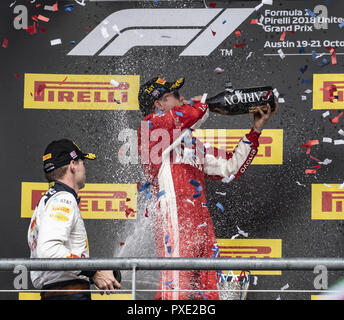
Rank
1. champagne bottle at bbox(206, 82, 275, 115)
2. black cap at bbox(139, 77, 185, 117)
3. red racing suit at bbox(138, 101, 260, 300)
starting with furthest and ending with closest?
black cap at bbox(139, 77, 185, 117)
champagne bottle at bbox(206, 82, 275, 115)
red racing suit at bbox(138, 101, 260, 300)

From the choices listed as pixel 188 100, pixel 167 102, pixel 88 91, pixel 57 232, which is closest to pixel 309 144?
pixel 188 100

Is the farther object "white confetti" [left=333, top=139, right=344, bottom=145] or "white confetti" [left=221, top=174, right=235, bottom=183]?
"white confetti" [left=333, top=139, right=344, bottom=145]

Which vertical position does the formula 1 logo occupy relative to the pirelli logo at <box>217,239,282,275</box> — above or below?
above

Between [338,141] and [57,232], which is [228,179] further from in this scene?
[57,232]

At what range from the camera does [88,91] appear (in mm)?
4020

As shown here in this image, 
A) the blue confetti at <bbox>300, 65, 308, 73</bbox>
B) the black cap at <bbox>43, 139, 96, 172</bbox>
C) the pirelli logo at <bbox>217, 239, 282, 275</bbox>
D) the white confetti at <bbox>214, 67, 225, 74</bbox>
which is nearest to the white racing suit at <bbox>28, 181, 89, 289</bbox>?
the black cap at <bbox>43, 139, 96, 172</bbox>

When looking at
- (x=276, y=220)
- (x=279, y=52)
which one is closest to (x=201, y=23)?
(x=279, y=52)

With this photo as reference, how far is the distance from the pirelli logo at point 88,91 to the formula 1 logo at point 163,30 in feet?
0.51

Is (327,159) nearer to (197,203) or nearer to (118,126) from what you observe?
(197,203)

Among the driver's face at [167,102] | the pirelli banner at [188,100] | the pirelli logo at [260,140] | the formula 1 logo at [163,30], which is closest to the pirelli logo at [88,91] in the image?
the pirelli banner at [188,100]

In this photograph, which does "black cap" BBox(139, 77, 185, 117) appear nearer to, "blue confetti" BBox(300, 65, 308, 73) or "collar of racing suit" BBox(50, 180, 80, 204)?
"blue confetti" BBox(300, 65, 308, 73)

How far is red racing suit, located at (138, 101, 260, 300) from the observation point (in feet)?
11.3

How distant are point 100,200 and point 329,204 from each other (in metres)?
1.37

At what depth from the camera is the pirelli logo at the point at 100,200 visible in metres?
3.98
